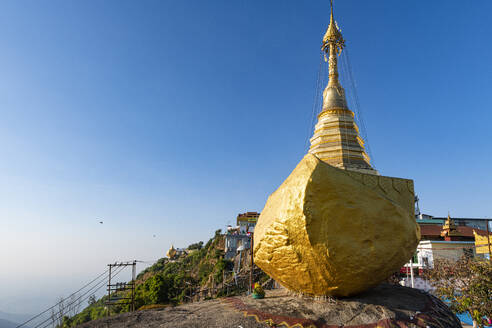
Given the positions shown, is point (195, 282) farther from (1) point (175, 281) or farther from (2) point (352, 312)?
(2) point (352, 312)

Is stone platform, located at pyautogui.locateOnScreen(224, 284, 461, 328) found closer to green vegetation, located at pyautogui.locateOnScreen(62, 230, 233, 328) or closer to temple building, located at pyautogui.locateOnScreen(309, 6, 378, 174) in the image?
green vegetation, located at pyautogui.locateOnScreen(62, 230, 233, 328)

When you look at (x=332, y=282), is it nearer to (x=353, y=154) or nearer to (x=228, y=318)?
(x=228, y=318)

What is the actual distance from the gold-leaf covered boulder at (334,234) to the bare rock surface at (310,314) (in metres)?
0.55

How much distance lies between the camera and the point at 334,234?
27.1ft

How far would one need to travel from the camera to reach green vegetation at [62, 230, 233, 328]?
92.7 feet

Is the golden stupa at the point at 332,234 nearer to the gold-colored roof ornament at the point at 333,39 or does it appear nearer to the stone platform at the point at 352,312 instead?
the stone platform at the point at 352,312

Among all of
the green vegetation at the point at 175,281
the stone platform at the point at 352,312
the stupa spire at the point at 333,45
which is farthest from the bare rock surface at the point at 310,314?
the stupa spire at the point at 333,45

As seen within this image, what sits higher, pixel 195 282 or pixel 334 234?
pixel 334 234

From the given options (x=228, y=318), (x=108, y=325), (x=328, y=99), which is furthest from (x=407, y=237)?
(x=328, y=99)

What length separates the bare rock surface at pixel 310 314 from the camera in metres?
7.76

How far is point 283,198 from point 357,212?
7.71 feet

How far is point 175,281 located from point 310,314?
3331 cm

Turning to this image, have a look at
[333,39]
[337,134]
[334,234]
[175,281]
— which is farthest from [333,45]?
[175,281]

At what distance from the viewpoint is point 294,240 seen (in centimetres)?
855
